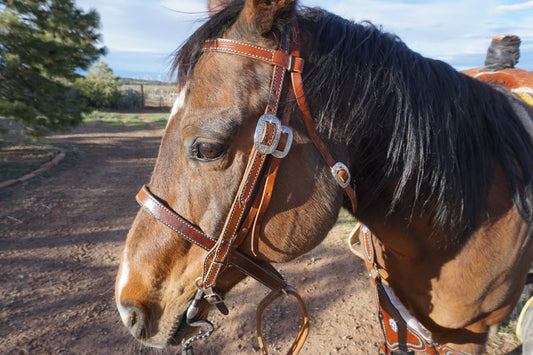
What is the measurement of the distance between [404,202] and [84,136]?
49.1 ft

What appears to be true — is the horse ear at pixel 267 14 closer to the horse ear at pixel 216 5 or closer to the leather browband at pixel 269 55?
the leather browband at pixel 269 55

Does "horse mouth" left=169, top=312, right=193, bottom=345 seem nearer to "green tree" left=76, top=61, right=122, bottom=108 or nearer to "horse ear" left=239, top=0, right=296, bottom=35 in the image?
"horse ear" left=239, top=0, right=296, bottom=35

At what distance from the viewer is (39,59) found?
7.22 metres

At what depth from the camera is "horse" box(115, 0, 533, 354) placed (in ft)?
3.73

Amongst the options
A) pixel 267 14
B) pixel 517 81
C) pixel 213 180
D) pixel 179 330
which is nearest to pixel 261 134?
pixel 213 180

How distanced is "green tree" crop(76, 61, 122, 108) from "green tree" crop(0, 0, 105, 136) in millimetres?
17282

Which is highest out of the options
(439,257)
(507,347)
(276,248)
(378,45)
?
(378,45)

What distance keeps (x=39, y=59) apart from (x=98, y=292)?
6640 millimetres

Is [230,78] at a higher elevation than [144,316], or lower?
higher

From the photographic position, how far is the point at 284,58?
1.13 meters

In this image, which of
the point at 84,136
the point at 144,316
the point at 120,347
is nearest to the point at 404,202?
the point at 144,316

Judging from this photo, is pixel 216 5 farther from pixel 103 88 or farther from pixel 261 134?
pixel 103 88

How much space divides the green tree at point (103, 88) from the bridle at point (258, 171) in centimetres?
2738

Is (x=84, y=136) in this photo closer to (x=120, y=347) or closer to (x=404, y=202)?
(x=120, y=347)
